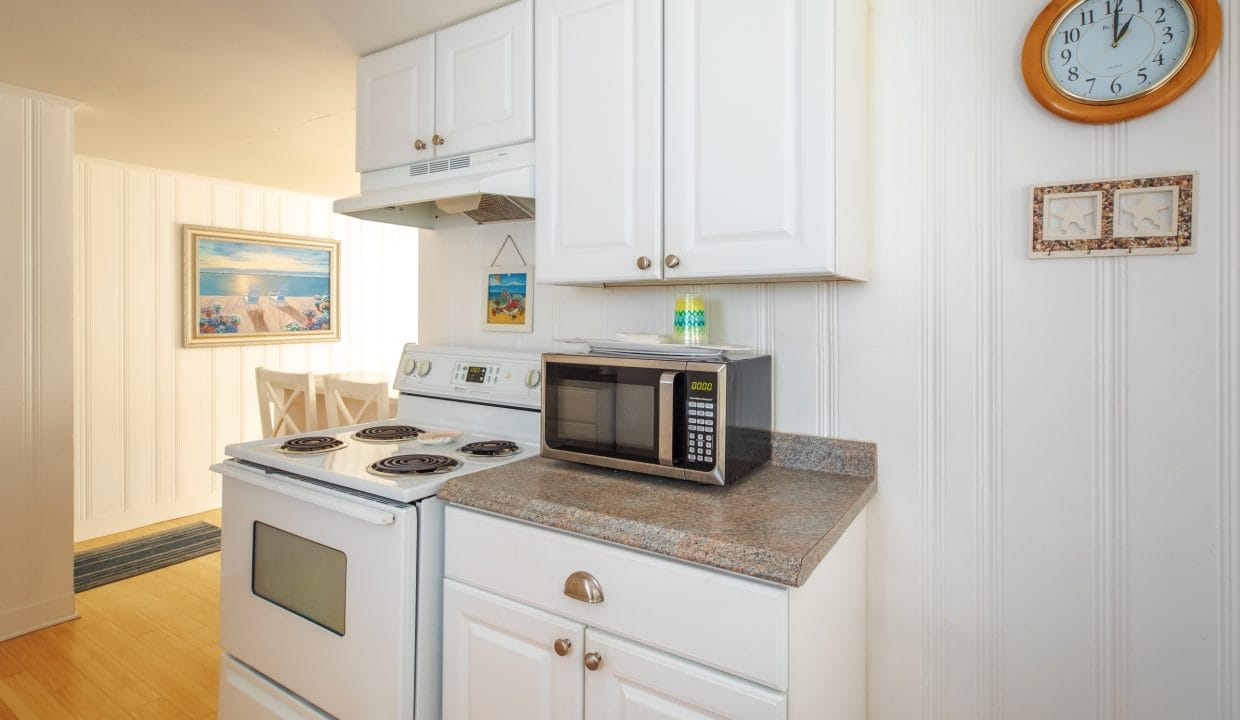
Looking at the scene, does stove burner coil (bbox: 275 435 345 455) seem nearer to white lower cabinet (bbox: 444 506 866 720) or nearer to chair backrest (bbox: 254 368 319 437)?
white lower cabinet (bbox: 444 506 866 720)

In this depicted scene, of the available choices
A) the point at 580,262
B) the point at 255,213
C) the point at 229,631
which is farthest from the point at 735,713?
the point at 255,213

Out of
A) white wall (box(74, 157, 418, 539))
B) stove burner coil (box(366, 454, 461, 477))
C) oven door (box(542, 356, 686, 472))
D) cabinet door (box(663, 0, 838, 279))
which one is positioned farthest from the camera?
white wall (box(74, 157, 418, 539))

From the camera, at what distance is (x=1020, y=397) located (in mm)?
1375

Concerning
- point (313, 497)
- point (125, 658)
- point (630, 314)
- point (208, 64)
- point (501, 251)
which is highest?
Answer: point (208, 64)

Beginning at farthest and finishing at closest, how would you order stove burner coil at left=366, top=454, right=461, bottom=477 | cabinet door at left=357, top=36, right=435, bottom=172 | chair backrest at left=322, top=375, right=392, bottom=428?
chair backrest at left=322, top=375, right=392, bottom=428 < cabinet door at left=357, top=36, right=435, bottom=172 < stove burner coil at left=366, top=454, right=461, bottom=477

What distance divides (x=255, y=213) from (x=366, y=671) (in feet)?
12.4

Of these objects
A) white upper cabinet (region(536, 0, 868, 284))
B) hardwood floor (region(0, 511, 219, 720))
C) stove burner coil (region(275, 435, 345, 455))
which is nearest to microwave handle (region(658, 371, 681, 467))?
white upper cabinet (region(536, 0, 868, 284))

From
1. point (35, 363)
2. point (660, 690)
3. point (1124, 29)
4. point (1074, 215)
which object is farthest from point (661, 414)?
point (35, 363)

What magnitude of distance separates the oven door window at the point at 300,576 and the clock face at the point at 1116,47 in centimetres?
189

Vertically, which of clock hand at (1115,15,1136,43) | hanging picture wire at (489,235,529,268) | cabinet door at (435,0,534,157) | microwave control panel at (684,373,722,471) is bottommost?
microwave control panel at (684,373,722,471)

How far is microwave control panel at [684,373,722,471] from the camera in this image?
4.45 ft

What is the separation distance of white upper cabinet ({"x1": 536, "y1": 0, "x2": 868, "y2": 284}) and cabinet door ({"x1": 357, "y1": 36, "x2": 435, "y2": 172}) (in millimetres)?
559

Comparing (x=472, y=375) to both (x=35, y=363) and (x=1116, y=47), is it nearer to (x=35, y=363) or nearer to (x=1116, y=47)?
(x=1116, y=47)

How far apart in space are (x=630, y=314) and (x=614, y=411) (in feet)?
1.59
